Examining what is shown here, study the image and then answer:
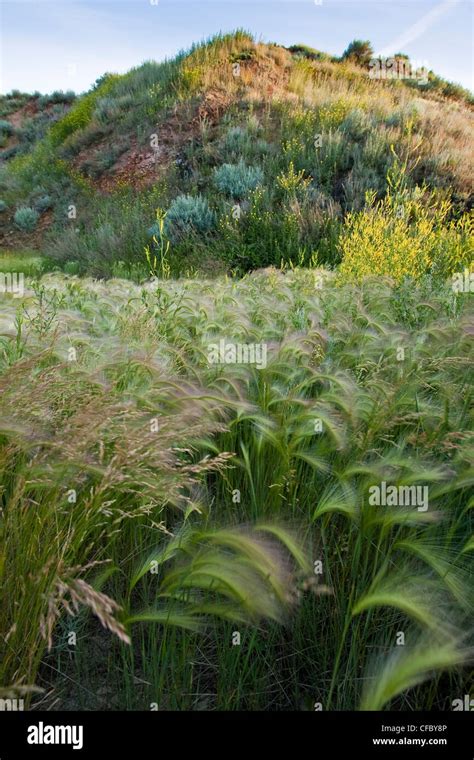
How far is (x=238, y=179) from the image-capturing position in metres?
Result: 11.7

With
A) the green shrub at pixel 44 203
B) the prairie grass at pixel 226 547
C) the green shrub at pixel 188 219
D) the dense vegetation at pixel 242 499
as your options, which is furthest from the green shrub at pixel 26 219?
the prairie grass at pixel 226 547

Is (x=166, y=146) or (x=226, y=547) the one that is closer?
(x=226, y=547)

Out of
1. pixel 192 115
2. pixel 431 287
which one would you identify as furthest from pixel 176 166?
pixel 431 287

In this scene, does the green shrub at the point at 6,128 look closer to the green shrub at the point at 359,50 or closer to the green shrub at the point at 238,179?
the green shrub at the point at 359,50

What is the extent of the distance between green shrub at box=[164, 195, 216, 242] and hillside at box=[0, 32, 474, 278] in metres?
0.03

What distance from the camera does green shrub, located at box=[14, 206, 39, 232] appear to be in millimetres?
16641

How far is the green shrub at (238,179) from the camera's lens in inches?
456

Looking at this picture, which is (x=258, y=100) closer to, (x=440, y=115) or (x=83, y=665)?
(x=440, y=115)

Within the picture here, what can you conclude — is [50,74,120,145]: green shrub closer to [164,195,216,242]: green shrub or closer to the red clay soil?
the red clay soil

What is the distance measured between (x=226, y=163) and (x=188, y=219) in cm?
239

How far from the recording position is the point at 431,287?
466 cm

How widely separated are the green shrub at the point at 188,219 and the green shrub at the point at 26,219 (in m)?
7.05

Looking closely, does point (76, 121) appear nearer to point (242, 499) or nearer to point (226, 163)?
point (226, 163)

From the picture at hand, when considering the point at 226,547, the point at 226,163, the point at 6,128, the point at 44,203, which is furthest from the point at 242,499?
the point at 6,128
